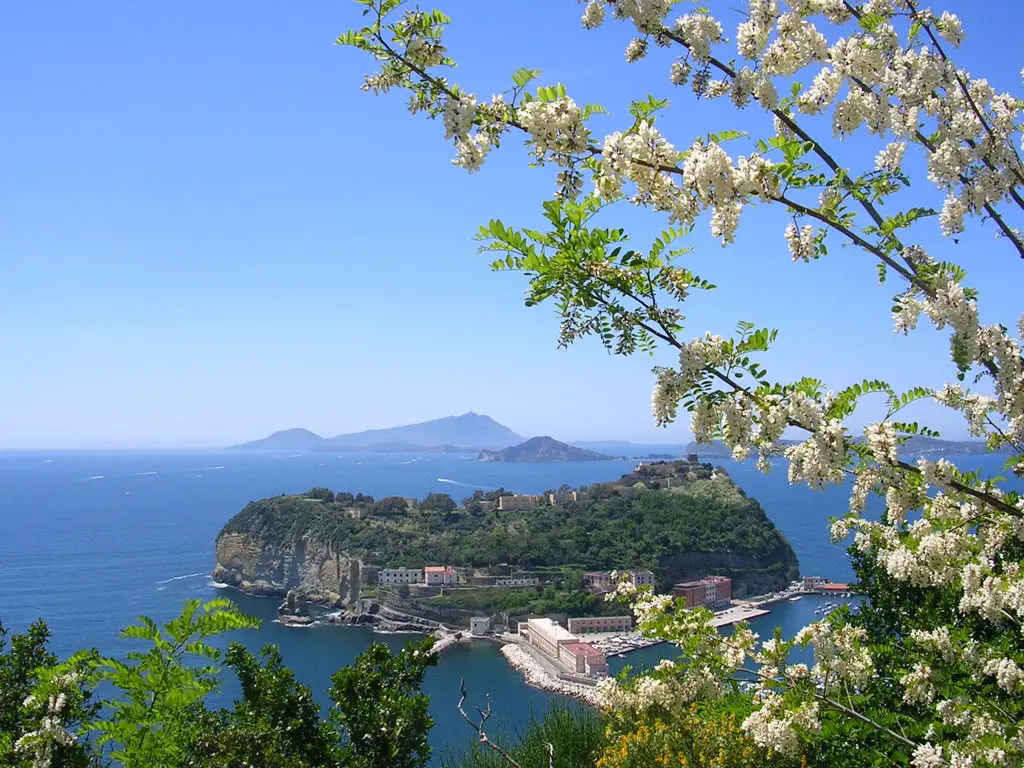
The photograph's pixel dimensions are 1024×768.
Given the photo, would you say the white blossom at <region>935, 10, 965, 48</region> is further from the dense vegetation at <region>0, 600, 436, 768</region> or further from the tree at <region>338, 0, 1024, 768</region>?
the dense vegetation at <region>0, 600, 436, 768</region>

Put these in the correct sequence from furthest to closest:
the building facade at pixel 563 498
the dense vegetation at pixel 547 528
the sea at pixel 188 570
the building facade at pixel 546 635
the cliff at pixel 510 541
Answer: the building facade at pixel 563 498 → the dense vegetation at pixel 547 528 → the cliff at pixel 510 541 → the building facade at pixel 546 635 → the sea at pixel 188 570

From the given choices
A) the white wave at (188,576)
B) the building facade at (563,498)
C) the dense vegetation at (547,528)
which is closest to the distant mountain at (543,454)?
the building facade at (563,498)

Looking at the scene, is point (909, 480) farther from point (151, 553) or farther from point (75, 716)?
point (151, 553)

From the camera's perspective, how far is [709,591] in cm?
3875

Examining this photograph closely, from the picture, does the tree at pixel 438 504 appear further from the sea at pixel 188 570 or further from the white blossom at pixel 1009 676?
the white blossom at pixel 1009 676

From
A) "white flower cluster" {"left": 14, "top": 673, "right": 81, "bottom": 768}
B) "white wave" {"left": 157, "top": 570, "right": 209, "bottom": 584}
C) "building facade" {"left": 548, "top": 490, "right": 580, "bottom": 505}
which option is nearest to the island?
"white wave" {"left": 157, "top": 570, "right": 209, "bottom": 584}

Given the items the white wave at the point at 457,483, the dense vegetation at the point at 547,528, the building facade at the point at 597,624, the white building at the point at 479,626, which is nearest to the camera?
the building facade at the point at 597,624

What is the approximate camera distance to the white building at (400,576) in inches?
1619

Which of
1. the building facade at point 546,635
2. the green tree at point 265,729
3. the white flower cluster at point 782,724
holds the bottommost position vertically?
the building facade at point 546,635

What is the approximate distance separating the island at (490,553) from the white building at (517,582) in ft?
0.19

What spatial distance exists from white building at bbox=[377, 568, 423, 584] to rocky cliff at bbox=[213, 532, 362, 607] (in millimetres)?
2456

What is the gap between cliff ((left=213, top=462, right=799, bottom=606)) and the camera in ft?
142

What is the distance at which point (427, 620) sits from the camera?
37.3m

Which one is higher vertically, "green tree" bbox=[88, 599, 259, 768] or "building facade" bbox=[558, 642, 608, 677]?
"green tree" bbox=[88, 599, 259, 768]
